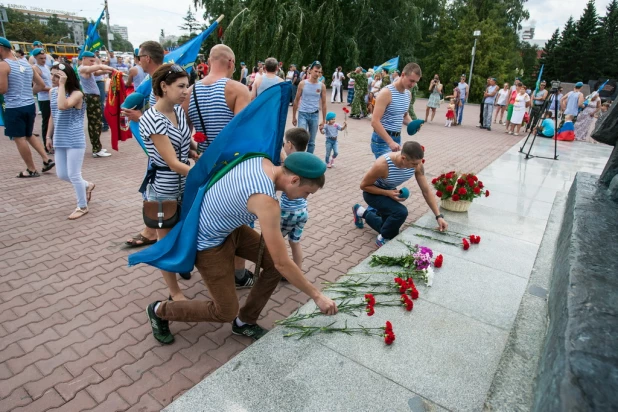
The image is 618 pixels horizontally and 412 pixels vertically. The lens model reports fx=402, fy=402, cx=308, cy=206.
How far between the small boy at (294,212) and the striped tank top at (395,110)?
1870 millimetres

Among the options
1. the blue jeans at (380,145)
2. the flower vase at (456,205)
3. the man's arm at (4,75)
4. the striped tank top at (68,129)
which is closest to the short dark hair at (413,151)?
the blue jeans at (380,145)

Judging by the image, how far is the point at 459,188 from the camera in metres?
4.85

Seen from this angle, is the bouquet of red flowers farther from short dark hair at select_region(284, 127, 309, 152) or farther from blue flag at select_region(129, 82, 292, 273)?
blue flag at select_region(129, 82, 292, 273)

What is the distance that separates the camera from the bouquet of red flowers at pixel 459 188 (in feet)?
16.0

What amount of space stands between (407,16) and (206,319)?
26098 millimetres

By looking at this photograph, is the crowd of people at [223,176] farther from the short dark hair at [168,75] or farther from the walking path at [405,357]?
the walking path at [405,357]

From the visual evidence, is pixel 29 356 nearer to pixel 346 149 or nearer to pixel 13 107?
pixel 13 107

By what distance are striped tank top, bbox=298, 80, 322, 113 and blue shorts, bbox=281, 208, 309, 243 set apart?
3981 millimetres

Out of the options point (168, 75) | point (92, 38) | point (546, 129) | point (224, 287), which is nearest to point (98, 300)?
point (224, 287)

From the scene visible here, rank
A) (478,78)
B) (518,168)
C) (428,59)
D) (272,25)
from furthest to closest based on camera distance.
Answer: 1. (428,59)
2. (478,78)
3. (272,25)
4. (518,168)

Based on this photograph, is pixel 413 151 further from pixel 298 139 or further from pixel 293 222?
pixel 293 222

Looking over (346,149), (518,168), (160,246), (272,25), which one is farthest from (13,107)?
(272,25)

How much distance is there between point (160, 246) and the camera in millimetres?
2547

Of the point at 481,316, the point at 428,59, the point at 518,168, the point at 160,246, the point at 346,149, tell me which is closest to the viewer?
the point at 160,246
